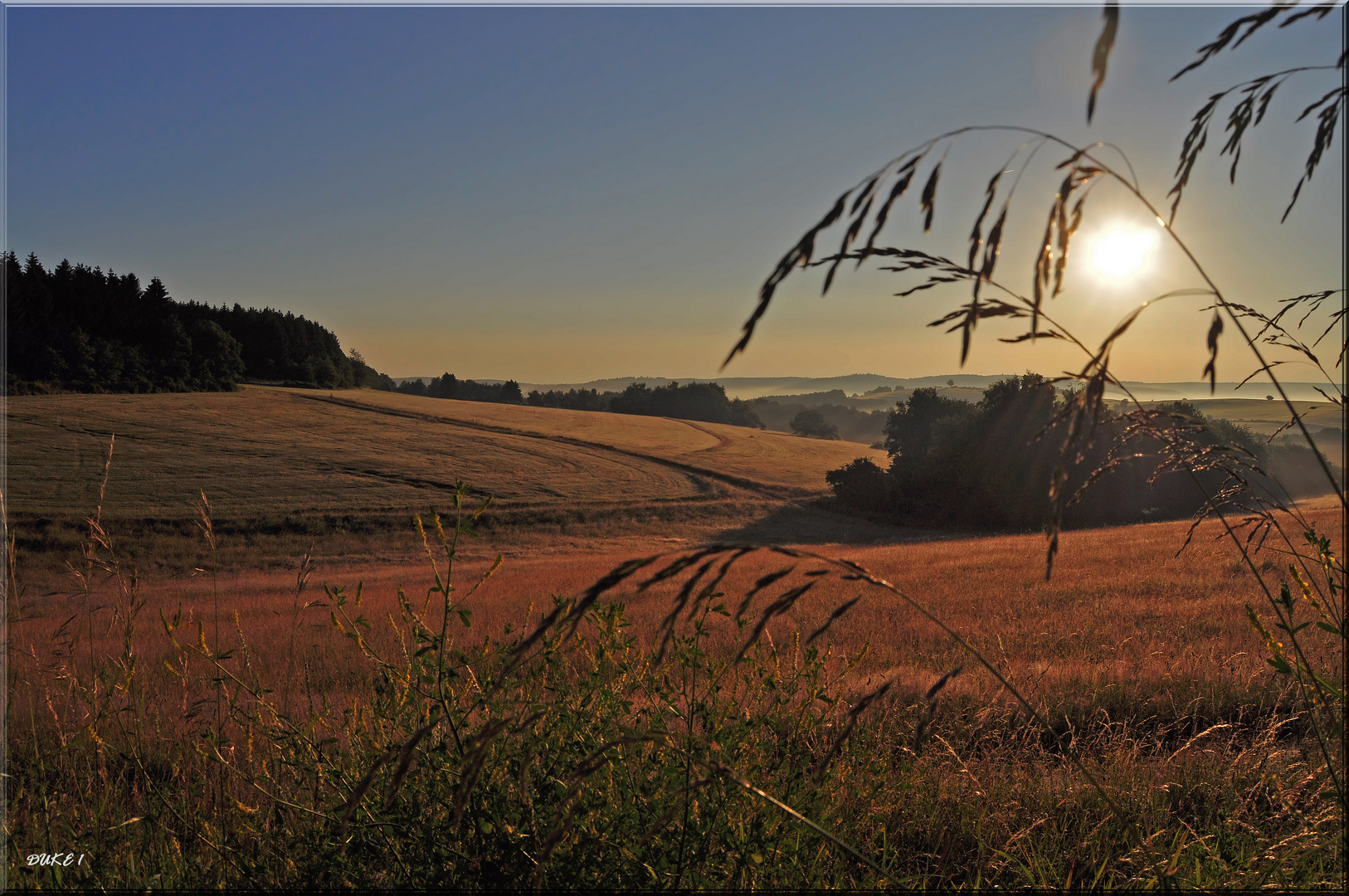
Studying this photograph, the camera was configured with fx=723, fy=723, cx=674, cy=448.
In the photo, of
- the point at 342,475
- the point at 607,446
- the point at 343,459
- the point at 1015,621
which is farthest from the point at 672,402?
the point at 1015,621

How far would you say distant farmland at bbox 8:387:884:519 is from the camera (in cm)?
3114

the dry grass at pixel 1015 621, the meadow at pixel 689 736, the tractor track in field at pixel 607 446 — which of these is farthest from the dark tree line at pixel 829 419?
the meadow at pixel 689 736

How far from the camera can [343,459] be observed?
3931 centimetres

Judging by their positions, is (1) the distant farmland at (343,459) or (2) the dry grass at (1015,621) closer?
(2) the dry grass at (1015,621)

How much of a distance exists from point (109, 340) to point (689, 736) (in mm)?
69062

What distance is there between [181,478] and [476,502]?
13.3 m

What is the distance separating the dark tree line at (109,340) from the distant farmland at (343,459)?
428 centimetres

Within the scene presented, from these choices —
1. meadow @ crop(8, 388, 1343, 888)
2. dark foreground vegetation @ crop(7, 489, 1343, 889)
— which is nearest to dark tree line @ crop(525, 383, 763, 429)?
meadow @ crop(8, 388, 1343, 888)

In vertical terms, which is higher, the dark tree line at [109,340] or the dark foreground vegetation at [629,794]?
the dark tree line at [109,340]

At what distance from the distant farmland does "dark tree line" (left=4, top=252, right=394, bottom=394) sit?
14.0 ft

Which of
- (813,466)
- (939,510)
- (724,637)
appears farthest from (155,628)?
(813,466)

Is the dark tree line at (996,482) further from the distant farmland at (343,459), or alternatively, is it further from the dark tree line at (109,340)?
the dark tree line at (109,340)

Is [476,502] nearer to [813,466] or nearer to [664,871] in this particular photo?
[813,466]

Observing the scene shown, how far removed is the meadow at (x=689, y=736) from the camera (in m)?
1.80
